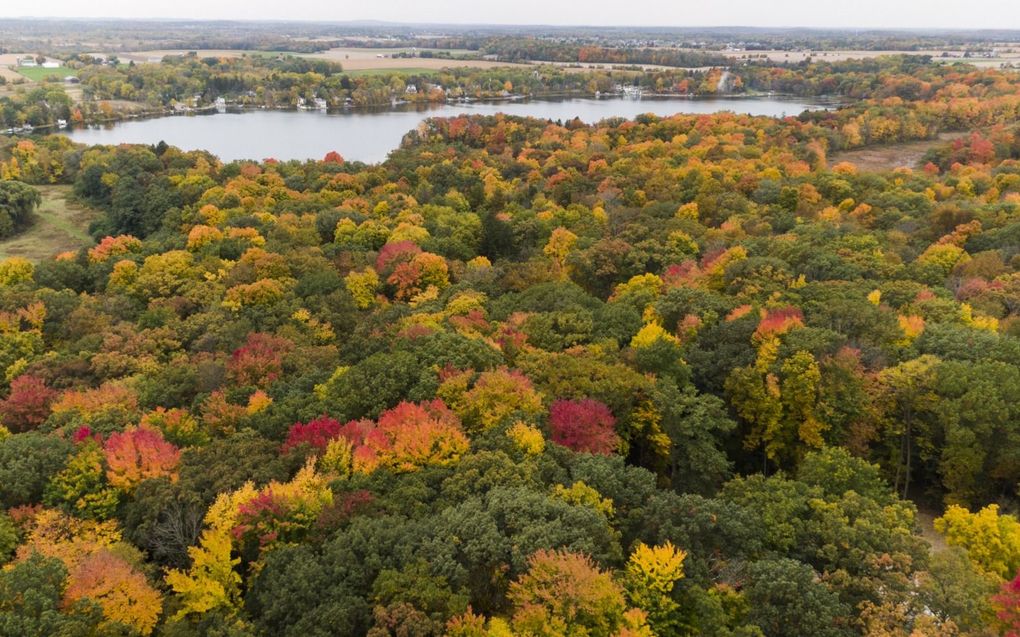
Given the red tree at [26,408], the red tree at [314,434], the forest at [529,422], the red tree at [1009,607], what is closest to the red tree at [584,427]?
the forest at [529,422]

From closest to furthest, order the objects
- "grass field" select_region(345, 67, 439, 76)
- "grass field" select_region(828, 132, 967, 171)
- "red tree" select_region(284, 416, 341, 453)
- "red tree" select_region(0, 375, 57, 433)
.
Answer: "red tree" select_region(284, 416, 341, 453)
"red tree" select_region(0, 375, 57, 433)
"grass field" select_region(828, 132, 967, 171)
"grass field" select_region(345, 67, 439, 76)

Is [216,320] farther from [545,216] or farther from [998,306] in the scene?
[998,306]

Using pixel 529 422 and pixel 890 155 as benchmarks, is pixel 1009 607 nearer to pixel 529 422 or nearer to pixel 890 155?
pixel 529 422

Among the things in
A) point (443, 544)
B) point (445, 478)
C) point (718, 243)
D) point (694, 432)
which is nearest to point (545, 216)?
point (718, 243)

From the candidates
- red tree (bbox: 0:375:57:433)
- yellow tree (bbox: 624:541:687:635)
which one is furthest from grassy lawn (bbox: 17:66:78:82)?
yellow tree (bbox: 624:541:687:635)

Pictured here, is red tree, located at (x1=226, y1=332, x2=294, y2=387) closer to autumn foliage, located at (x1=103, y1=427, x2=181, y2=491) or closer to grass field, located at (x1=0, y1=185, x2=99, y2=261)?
autumn foliage, located at (x1=103, y1=427, x2=181, y2=491)

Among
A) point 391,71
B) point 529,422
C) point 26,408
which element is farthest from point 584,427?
point 391,71
